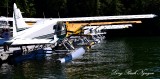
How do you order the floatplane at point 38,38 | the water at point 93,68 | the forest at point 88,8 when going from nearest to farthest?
the water at point 93,68
the floatplane at point 38,38
the forest at point 88,8

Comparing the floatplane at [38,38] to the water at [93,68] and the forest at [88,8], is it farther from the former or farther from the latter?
the forest at [88,8]

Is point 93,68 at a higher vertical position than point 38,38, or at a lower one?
lower

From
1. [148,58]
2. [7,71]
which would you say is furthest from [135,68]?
[7,71]

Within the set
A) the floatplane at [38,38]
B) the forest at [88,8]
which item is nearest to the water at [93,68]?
the floatplane at [38,38]

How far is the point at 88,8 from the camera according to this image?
74312 millimetres

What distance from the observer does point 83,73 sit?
26078 millimetres

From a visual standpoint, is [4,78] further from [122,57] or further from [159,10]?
[159,10]

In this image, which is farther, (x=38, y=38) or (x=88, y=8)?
(x=88, y=8)

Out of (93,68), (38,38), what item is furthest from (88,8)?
(93,68)

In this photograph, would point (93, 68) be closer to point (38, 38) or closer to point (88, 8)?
point (38, 38)

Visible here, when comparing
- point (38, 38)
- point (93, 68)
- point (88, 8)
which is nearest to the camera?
point (93, 68)

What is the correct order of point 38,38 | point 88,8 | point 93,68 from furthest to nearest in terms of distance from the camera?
point 88,8 → point 38,38 → point 93,68

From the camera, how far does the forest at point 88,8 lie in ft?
238

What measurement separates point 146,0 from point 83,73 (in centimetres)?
4982
